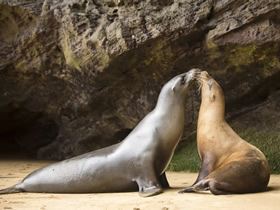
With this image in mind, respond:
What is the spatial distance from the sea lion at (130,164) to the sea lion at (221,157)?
0.26 meters

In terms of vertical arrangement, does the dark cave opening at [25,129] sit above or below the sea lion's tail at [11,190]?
above

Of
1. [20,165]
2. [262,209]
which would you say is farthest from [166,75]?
[262,209]

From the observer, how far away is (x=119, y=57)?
5922mm

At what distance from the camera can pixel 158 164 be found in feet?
13.0

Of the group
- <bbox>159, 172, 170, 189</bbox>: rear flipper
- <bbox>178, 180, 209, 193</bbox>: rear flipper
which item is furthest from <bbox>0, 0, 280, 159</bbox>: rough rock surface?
<bbox>178, 180, 209, 193</bbox>: rear flipper

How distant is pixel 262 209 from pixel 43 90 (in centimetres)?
535

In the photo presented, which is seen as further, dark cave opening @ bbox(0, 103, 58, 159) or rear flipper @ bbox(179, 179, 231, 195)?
dark cave opening @ bbox(0, 103, 58, 159)

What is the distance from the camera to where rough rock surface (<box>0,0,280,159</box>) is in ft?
17.8

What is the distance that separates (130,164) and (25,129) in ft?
17.6

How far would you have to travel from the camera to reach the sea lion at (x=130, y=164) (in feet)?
12.8

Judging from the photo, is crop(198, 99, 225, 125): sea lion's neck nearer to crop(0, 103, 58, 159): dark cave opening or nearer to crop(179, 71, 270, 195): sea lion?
crop(179, 71, 270, 195): sea lion

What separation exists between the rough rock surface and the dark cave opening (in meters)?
0.29

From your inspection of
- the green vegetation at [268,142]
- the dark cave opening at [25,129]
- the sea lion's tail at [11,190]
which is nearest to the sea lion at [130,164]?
the sea lion's tail at [11,190]

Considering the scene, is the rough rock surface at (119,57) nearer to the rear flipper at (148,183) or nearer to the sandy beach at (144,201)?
the sandy beach at (144,201)
